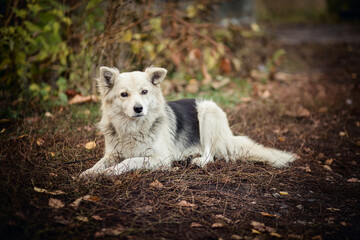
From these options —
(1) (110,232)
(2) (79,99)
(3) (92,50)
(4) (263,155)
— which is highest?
(3) (92,50)

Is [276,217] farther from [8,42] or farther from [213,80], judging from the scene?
[213,80]

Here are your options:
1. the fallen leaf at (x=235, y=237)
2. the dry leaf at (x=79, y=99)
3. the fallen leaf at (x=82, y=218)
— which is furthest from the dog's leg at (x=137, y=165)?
the dry leaf at (x=79, y=99)

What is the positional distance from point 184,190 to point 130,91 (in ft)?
4.34

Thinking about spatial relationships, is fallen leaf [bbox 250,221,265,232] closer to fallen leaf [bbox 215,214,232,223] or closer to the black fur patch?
fallen leaf [bbox 215,214,232,223]

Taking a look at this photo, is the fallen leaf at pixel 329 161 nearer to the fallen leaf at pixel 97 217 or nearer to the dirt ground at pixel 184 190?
the dirt ground at pixel 184 190

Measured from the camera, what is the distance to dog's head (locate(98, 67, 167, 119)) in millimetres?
3598

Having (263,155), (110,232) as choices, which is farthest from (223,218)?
(263,155)

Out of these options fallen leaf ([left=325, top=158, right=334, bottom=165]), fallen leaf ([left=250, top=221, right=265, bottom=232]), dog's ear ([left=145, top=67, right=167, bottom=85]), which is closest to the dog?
dog's ear ([left=145, top=67, right=167, bottom=85])

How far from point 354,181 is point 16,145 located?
4.37 meters

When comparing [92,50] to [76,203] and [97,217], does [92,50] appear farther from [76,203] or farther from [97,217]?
[97,217]

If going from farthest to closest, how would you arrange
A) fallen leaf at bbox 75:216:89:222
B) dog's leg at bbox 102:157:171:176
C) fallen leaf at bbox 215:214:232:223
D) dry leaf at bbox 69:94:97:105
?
dry leaf at bbox 69:94:97:105, dog's leg at bbox 102:157:171:176, fallen leaf at bbox 215:214:232:223, fallen leaf at bbox 75:216:89:222

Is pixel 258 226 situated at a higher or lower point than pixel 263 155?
lower

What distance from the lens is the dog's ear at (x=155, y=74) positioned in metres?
3.83

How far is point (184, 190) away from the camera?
130 inches
